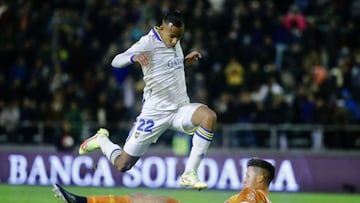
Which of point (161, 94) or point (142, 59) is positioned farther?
point (161, 94)

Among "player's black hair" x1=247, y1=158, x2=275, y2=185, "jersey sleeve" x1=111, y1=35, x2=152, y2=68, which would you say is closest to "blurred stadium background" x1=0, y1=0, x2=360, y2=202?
"jersey sleeve" x1=111, y1=35, x2=152, y2=68

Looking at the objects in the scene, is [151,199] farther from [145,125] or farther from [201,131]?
[145,125]

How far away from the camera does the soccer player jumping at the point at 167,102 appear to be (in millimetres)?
12648

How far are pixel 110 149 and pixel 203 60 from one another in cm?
1010

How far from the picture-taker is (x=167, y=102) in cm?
1301

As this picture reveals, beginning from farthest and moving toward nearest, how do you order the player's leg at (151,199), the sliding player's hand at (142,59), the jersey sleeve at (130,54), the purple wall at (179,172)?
the purple wall at (179,172) < the jersey sleeve at (130,54) < the sliding player's hand at (142,59) < the player's leg at (151,199)

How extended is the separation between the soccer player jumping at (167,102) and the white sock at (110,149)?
0.11 m

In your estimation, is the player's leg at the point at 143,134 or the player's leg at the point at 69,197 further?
the player's leg at the point at 143,134

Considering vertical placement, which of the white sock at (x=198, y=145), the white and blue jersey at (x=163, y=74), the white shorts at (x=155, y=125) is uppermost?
the white and blue jersey at (x=163, y=74)

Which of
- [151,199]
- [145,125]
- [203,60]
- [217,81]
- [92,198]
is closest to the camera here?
[151,199]

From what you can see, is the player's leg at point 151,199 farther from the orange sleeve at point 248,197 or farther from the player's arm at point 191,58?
the player's arm at point 191,58

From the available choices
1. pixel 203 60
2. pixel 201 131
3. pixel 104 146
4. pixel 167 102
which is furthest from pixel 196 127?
pixel 203 60

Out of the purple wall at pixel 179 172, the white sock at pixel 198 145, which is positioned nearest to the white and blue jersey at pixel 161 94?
the white sock at pixel 198 145

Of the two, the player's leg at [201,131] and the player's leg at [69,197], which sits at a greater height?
the player's leg at [201,131]
